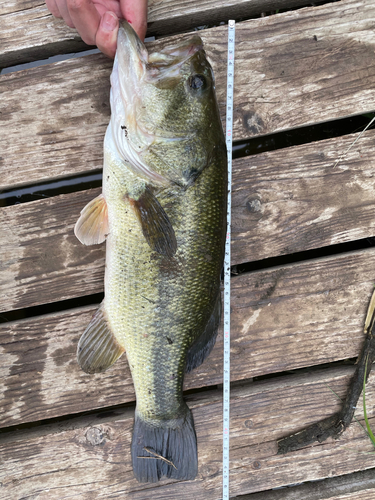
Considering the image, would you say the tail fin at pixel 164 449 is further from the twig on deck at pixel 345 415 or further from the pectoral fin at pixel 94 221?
the pectoral fin at pixel 94 221

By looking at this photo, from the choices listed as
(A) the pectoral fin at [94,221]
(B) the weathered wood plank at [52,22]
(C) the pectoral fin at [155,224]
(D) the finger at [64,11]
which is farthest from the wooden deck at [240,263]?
(C) the pectoral fin at [155,224]

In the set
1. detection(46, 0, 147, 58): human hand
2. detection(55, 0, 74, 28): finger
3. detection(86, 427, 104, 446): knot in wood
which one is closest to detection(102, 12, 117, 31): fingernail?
detection(46, 0, 147, 58): human hand

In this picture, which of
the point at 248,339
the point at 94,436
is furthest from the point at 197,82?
the point at 94,436

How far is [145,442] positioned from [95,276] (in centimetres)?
82

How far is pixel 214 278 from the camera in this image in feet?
4.82

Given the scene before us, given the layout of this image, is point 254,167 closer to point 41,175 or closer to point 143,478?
point 41,175

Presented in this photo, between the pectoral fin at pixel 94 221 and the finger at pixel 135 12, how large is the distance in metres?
0.75

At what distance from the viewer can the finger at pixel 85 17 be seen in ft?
4.51

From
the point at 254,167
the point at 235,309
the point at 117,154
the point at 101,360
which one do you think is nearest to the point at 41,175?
the point at 117,154

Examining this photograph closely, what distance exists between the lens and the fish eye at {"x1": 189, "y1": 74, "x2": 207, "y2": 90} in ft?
4.52

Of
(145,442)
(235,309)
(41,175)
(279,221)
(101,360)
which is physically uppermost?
(41,175)

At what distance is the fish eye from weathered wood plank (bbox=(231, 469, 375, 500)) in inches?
82.2

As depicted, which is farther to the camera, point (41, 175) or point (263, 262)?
point (263, 262)

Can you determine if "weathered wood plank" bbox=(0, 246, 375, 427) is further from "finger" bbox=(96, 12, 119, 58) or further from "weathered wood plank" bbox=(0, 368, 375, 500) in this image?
"finger" bbox=(96, 12, 119, 58)
